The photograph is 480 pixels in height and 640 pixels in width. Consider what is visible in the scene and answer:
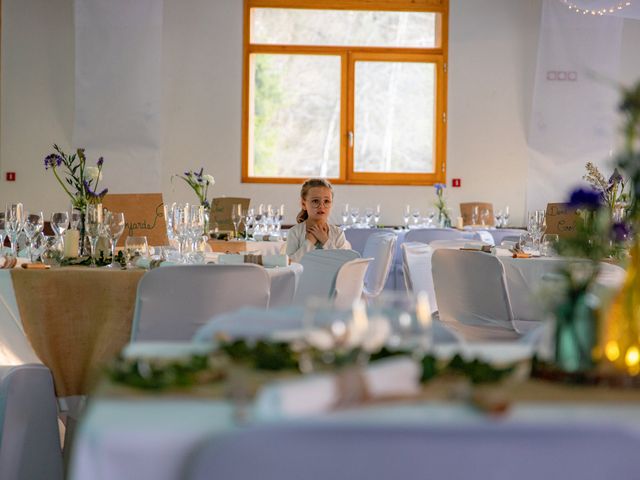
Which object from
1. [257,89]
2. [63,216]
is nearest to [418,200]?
[257,89]

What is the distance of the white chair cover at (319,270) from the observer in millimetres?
4859

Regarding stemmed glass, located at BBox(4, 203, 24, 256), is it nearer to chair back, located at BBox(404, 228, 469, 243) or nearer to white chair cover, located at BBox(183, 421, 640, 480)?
white chair cover, located at BBox(183, 421, 640, 480)

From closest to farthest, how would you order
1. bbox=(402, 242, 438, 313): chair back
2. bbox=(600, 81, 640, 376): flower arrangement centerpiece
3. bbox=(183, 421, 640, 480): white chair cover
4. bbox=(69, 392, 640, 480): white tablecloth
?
1. bbox=(183, 421, 640, 480): white chair cover
2. bbox=(69, 392, 640, 480): white tablecloth
3. bbox=(600, 81, 640, 376): flower arrangement centerpiece
4. bbox=(402, 242, 438, 313): chair back

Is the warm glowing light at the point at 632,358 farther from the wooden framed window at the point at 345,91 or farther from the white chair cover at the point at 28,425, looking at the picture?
the wooden framed window at the point at 345,91

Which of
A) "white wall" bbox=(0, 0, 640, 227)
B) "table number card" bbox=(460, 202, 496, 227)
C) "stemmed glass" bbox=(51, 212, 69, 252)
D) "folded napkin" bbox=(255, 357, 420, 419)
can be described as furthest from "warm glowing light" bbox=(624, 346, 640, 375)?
"white wall" bbox=(0, 0, 640, 227)

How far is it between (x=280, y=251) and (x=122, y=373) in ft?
15.8

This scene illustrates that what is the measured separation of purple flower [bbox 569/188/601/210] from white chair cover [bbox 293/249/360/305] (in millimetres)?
3229

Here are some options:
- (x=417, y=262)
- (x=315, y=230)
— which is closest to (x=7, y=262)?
(x=315, y=230)

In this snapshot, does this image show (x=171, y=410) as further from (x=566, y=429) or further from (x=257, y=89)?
(x=257, y=89)

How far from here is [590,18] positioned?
11156 mm

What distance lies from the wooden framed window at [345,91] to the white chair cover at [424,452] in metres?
10.1

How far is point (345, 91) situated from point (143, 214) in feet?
21.5

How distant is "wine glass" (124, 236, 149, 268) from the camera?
408 cm

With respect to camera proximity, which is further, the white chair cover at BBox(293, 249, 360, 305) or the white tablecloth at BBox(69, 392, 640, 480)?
the white chair cover at BBox(293, 249, 360, 305)
